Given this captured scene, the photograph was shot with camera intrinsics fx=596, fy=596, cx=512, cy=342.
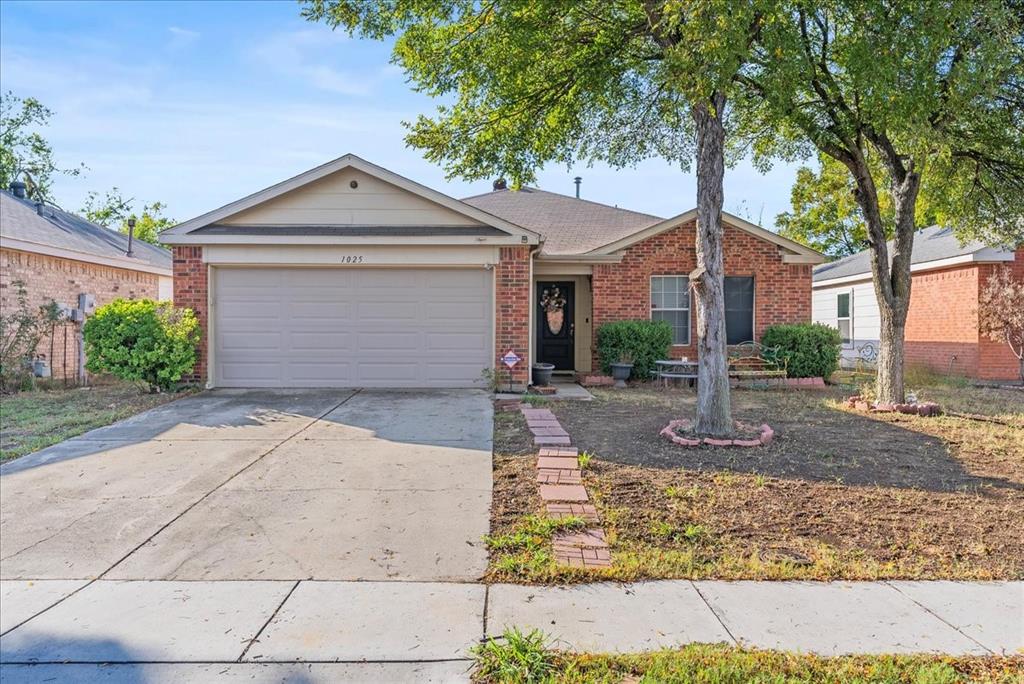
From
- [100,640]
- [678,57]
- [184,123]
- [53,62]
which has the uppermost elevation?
[53,62]

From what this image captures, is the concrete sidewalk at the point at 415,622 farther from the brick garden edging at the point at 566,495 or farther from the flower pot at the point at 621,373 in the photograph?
the flower pot at the point at 621,373

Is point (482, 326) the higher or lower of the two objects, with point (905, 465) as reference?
higher

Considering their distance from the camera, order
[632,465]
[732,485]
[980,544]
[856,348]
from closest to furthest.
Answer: [980,544] → [732,485] → [632,465] → [856,348]

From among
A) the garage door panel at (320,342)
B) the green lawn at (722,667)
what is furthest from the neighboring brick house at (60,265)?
the green lawn at (722,667)

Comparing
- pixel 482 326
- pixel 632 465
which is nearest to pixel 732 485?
pixel 632 465

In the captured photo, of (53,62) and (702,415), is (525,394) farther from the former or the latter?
(53,62)

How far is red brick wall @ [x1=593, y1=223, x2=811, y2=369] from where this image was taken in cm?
1330

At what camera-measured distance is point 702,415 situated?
7.20m

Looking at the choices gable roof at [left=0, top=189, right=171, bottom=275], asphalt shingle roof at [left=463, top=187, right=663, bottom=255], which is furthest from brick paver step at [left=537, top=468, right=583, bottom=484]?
gable roof at [left=0, top=189, right=171, bottom=275]

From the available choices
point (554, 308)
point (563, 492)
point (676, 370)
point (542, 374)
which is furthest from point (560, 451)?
point (554, 308)

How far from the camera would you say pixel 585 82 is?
8891 millimetres

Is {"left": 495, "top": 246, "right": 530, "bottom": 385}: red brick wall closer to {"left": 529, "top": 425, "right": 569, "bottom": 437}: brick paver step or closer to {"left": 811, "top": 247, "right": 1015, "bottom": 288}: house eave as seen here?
{"left": 529, "top": 425, "right": 569, "bottom": 437}: brick paver step

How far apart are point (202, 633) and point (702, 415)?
5.65 m

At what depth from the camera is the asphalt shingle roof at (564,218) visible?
1398cm
